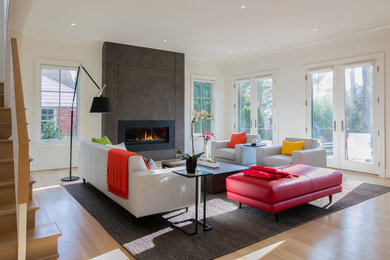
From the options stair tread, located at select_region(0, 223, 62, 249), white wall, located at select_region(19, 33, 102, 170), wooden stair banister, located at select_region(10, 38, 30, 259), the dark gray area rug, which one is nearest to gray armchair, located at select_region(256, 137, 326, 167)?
the dark gray area rug

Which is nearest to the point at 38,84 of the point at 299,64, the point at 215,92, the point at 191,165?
the point at 191,165

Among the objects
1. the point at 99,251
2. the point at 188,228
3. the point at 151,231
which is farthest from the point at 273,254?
the point at 99,251

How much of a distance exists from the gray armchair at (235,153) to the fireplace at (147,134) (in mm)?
1509

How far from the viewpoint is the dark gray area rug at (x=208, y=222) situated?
2.48 meters

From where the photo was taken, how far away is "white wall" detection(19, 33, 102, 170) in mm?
5887

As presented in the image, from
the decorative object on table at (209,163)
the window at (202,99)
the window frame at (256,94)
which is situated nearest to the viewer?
the decorative object on table at (209,163)

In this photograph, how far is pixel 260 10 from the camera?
464 cm

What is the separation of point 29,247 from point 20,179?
66cm

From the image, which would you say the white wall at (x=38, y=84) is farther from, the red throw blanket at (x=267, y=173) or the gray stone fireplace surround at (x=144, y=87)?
the red throw blanket at (x=267, y=173)

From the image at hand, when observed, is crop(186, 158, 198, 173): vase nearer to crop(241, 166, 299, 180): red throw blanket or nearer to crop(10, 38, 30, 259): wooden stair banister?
crop(241, 166, 299, 180): red throw blanket

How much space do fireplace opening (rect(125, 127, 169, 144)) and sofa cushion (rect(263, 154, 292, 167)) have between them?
3.06 meters

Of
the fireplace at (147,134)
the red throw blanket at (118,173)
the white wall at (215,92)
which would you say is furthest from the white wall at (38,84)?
the red throw blanket at (118,173)

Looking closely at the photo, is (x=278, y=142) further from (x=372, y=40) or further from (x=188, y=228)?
(x=188, y=228)

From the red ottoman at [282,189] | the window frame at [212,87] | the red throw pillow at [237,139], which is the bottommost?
the red ottoman at [282,189]
